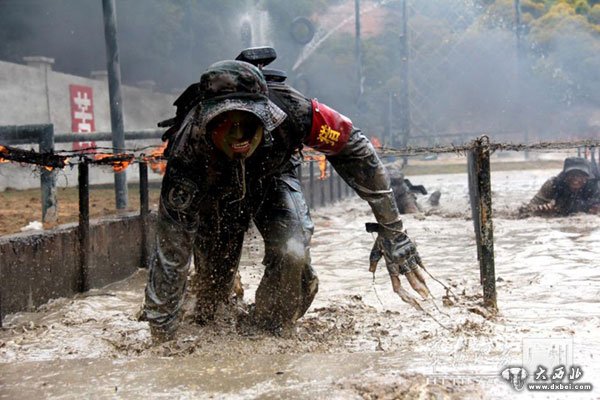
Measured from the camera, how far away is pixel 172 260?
4.35m

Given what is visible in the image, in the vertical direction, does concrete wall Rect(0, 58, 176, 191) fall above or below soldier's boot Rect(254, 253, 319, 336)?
above

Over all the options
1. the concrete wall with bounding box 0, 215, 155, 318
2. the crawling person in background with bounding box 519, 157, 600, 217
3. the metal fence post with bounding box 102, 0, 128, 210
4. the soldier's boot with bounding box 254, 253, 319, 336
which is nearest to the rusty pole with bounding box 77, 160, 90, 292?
the concrete wall with bounding box 0, 215, 155, 318

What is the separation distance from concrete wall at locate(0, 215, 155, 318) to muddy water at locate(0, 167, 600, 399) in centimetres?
14

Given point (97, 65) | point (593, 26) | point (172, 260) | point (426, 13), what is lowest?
point (172, 260)

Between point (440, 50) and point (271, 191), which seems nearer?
point (271, 191)

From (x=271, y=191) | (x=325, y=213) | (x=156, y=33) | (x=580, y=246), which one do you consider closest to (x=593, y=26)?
(x=156, y=33)

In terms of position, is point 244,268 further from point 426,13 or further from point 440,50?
point 426,13

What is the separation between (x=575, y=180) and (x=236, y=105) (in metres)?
10.1

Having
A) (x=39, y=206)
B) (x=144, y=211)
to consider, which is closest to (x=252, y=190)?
(x=144, y=211)

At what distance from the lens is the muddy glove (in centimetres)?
457

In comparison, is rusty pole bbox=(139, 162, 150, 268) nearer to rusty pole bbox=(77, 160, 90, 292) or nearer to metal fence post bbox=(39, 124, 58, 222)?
metal fence post bbox=(39, 124, 58, 222)

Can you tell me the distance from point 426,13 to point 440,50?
24.9 ft

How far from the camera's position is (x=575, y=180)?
12875 mm

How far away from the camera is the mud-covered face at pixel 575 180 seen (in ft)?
42.1
